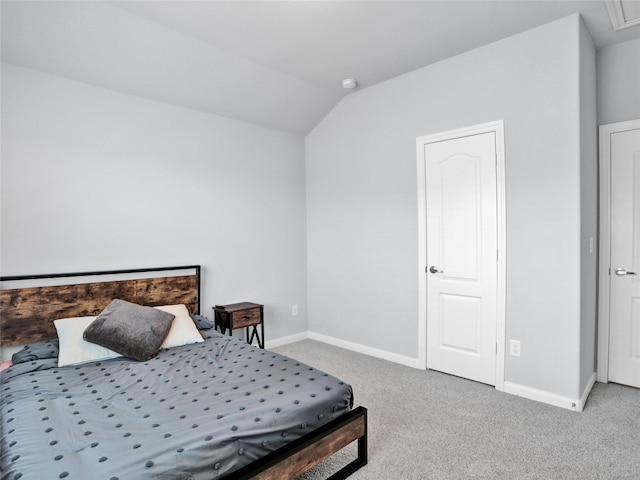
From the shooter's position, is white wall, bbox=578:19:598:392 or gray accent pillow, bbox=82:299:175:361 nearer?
gray accent pillow, bbox=82:299:175:361

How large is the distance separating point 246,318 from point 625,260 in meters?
3.31

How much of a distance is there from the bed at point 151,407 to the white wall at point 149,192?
351 millimetres

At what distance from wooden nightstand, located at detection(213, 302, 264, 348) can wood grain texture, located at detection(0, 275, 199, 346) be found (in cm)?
45

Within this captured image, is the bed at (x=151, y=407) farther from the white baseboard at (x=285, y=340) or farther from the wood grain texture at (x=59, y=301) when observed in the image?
the white baseboard at (x=285, y=340)

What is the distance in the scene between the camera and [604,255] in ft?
10.3

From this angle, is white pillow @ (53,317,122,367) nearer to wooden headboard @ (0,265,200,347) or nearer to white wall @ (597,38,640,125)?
wooden headboard @ (0,265,200,347)

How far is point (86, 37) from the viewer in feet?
8.68

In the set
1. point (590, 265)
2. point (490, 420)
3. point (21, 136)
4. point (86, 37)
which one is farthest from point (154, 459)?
point (590, 265)

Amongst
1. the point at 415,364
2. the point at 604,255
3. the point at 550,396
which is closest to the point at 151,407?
the point at 415,364

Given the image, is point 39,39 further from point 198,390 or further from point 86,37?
point 198,390

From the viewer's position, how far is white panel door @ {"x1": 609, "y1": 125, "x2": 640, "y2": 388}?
9.89 feet

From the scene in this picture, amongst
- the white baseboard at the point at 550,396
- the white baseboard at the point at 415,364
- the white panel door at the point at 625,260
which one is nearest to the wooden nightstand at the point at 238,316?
the white baseboard at the point at 415,364

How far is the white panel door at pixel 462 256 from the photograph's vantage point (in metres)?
3.08

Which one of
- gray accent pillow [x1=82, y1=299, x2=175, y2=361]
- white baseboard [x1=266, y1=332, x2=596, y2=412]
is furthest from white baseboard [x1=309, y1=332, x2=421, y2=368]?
gray accent pillow [x1=82, y1=299, x2=175, y2=361]
